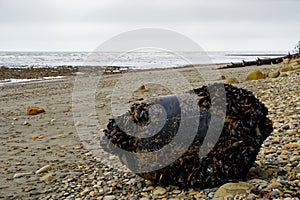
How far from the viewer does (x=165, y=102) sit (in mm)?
3904

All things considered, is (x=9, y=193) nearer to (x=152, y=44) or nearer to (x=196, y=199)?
(x=196, y=199)

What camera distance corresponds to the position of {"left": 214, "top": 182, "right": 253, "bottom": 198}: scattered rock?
3.33 metres

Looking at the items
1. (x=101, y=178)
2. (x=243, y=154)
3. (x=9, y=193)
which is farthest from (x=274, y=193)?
(x=9, y=193)

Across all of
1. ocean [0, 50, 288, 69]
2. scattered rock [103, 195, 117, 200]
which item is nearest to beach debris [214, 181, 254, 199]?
scattered rock [103, 195, 117, 200]

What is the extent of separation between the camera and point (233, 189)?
133 inches

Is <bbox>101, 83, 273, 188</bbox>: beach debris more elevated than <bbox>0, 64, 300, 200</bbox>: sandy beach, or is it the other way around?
<bbox>101, 83, 273, 188</bbox>: beach debris

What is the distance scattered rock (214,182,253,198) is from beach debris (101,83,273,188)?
0.51 feet

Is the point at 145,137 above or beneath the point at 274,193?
above

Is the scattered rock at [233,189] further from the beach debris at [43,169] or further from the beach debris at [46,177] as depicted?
the beach debris at [43,169]

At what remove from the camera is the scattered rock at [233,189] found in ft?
10.9

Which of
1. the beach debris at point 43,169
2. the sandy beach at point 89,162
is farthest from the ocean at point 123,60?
the beach debris at point 43,169

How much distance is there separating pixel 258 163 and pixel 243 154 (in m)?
0.62

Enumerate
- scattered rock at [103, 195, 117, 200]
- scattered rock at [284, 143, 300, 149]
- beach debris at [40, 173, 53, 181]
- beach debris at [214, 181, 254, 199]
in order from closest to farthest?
beach debris at [214, 181, 254, 199]
scattered rock at [103, 195, 117, 200]
scattered rock at [284, 143, 300, 149]
beach debris at [40, 173, 53, 181]

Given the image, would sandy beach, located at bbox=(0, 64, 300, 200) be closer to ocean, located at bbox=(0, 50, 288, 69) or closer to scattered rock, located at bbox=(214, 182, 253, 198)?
scattered rock, located at bbox=(214, 182, 253, 198)
